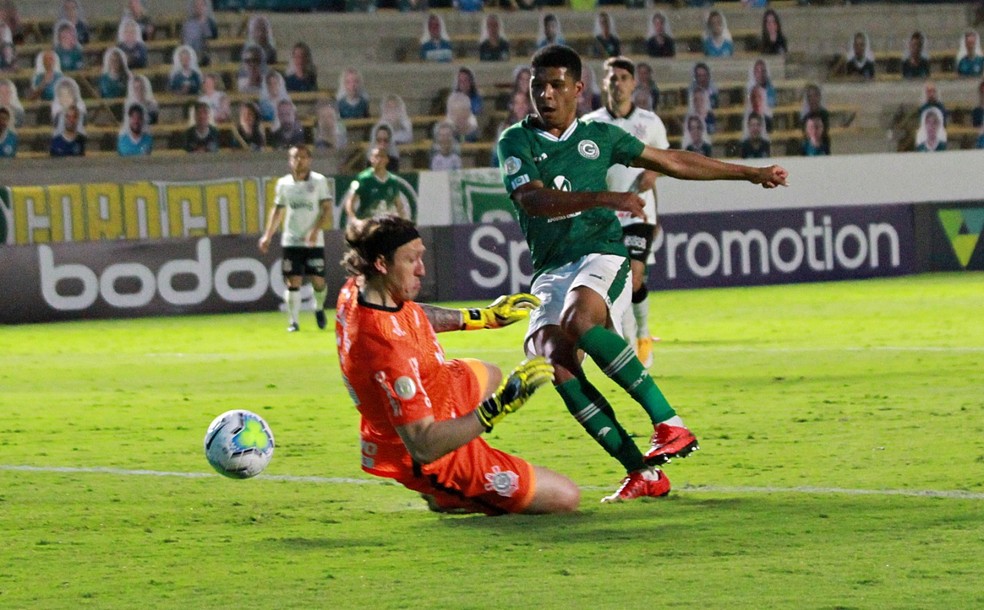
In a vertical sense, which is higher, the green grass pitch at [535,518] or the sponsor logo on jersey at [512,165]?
the sponsor logo on jersey at [512,165]

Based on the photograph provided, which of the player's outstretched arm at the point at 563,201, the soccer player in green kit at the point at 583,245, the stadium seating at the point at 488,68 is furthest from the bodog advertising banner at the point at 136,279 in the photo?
the player's outstretched arm at the point at 563,201

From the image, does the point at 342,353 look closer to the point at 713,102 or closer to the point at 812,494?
the point at 812,494

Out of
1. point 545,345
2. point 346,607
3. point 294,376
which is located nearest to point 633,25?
point 294,376

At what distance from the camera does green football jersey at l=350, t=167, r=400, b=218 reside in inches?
755

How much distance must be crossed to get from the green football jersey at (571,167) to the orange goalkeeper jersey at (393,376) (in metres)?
0.98

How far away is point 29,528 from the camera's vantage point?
6.89 m

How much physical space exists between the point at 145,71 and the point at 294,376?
1216cm

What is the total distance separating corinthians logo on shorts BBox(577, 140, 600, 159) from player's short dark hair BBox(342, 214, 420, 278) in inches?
58.4

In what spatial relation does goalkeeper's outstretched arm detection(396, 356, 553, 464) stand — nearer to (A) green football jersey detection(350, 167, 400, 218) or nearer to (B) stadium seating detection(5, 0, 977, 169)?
(A) green football jersey detection(350, 167, 400, 218)

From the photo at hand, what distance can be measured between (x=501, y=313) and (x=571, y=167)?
1.11 m

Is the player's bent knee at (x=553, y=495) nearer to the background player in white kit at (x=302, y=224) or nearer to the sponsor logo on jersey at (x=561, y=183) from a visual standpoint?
the sponsor logo on jersey at (x=561, y=183)

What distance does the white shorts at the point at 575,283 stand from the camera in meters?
7.46

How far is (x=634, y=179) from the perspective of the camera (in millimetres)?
12656

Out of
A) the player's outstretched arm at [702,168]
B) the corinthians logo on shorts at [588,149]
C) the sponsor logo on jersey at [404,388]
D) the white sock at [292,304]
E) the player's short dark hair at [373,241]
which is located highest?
the corinthians logo on shorts at [588,149]
